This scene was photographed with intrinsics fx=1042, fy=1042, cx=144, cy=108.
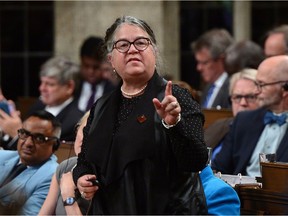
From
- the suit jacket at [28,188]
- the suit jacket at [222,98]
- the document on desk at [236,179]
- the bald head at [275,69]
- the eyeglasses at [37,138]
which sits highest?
the bald head at [275,69]

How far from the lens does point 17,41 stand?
12922mm

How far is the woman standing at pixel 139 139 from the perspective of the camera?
16.2 ft

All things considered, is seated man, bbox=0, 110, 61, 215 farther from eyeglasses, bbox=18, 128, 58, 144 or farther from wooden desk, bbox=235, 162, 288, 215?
wooden desk, bbox=235, 162, 288, 215

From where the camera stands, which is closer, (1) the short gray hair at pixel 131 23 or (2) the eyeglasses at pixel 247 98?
(1) the short gray hair at pixel 131 23

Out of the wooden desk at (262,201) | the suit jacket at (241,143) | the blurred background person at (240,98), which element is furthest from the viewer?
the blurred background person at (240,98)

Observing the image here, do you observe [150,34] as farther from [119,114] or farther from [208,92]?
Answer: [208,92]

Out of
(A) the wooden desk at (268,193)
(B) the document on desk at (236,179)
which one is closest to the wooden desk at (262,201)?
(A) the wooden desk at (268,193)

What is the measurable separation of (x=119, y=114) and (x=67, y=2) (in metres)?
7.15

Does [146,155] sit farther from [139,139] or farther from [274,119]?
[274,119]

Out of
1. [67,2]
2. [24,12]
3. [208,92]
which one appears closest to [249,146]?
[208,92]

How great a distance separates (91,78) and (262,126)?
327cm

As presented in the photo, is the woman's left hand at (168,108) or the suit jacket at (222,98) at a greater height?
the woman's left hand at (168,108)

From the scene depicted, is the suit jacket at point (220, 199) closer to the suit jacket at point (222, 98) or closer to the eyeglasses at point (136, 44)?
the eyeglasses at point (136, 44)

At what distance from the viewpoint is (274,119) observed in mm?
7488
